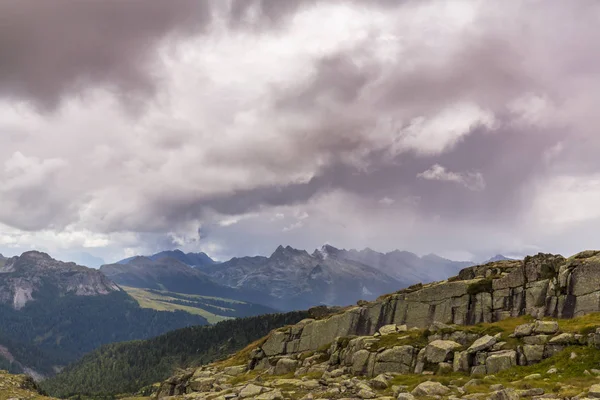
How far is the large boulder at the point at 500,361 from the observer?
47.0 m

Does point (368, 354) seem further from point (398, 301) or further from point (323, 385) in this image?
point (398, 301)

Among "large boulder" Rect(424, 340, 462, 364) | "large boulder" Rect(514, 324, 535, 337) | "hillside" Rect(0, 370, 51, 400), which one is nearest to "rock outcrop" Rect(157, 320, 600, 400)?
"large boulder" Rect(424, 340, 462, 364)

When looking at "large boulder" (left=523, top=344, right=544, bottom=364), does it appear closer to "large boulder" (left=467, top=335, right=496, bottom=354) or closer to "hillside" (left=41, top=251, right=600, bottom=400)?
"hillside" (left=41, top=251, right=600, bottom=400)

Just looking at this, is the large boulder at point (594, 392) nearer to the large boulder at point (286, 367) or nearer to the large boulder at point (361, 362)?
the large boulder at point (361, 362)

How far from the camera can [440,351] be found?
2136 inches

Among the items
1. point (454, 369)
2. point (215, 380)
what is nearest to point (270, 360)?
point (215, 380)

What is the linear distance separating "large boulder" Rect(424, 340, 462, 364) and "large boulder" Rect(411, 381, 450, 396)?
14.7 meters

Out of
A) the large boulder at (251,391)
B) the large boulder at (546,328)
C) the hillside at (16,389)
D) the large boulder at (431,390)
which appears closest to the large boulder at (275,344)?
the large boulder at (251,391)

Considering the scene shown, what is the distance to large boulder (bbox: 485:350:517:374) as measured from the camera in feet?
154

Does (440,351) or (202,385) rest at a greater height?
(440,351)

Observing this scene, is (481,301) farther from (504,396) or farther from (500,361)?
(504,396)

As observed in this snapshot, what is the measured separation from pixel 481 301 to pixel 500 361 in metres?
29.1

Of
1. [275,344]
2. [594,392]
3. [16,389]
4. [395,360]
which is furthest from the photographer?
[275,344]

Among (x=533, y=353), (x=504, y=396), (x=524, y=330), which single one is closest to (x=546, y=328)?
(x=524, y=330)
